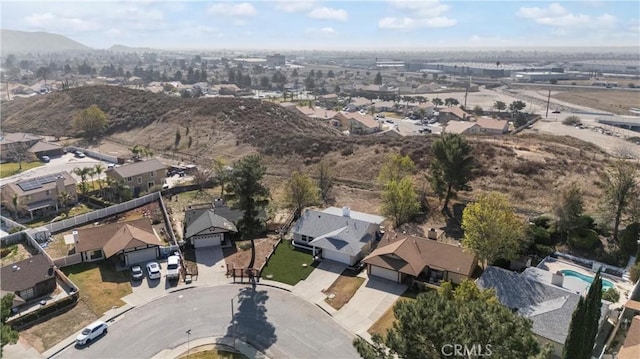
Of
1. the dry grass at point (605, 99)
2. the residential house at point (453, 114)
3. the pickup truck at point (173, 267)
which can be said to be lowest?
the pickup truck at point (173, 267)

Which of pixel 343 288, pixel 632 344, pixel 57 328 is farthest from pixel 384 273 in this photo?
pixel 57 328

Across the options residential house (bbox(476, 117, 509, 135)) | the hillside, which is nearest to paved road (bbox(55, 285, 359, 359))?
the hillside

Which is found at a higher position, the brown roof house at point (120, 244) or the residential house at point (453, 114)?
the residential house at point (453, 114)

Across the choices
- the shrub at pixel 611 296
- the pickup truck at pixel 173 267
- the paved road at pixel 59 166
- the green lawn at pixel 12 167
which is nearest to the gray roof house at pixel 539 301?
the shrub at pixel 611 296

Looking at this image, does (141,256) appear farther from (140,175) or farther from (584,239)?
(584,239)

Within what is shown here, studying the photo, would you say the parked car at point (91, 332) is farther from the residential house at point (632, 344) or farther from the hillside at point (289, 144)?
the residential house at point (632, 344)

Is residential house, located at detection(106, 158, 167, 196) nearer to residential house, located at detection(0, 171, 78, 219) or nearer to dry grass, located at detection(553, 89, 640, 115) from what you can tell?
residential house, located at detection(0, 171, 78, 219)
